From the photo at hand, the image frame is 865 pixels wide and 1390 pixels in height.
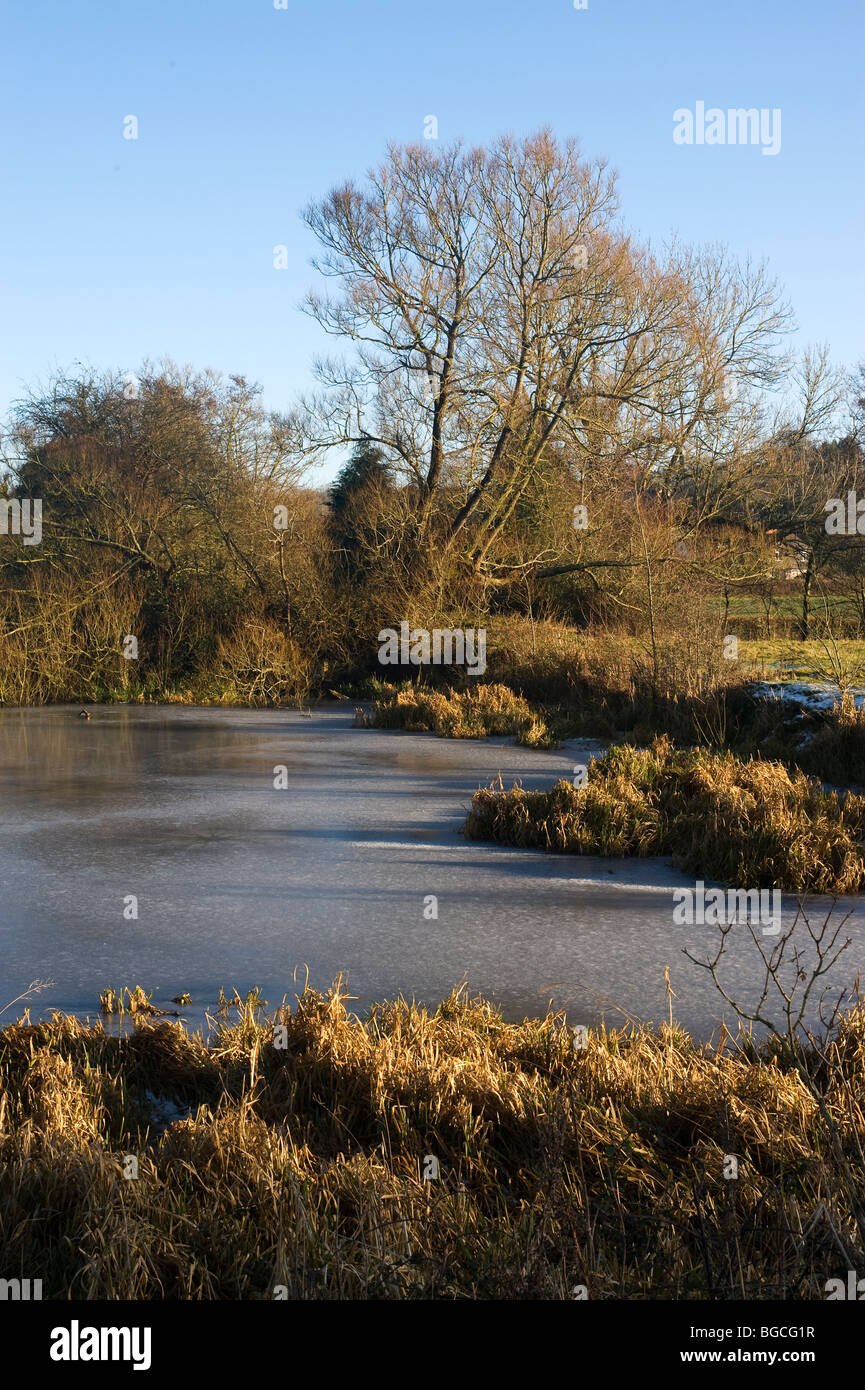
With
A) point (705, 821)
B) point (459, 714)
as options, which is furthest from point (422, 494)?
point (705, 821)

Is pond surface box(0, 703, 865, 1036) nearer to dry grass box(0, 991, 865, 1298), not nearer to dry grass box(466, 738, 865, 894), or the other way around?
dry grass box(466, 738, 865, 894)

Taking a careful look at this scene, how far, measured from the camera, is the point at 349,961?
20.1 feet

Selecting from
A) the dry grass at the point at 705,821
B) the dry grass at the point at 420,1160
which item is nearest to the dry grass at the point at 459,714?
the dry grass at the point at 705,821

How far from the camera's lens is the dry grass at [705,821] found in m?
7.94

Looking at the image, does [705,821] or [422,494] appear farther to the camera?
[422,494]

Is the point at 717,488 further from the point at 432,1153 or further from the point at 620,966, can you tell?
the point at 432,1153

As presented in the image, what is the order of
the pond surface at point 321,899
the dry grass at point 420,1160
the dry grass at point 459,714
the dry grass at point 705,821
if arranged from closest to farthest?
the dry grass at point 420,1160 → the pond surface at point 321,899 → the dry grass at point 705,821 → the dry grass at point 459,714

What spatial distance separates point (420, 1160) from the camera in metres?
3.89

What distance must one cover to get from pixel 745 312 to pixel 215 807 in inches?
933

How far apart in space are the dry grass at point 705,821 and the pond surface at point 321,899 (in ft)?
0.78

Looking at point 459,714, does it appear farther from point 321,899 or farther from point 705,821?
point 321,899

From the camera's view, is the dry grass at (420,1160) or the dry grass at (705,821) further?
the dry grass at (705,821)

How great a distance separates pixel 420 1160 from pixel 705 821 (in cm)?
539

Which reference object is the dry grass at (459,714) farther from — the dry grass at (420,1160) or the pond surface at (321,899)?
the dry grass at (420,1160)
